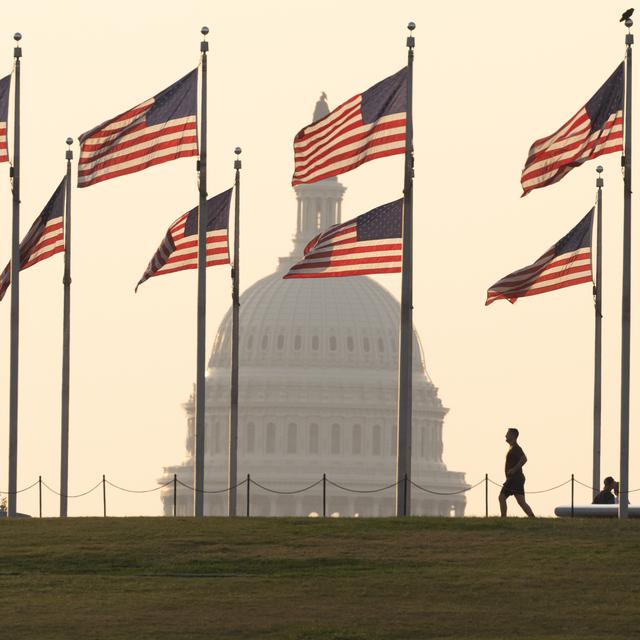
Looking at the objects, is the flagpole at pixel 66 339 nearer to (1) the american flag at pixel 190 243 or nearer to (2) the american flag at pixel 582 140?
(1) the american flag at pixel 190 243

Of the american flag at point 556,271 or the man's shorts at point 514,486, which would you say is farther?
the american flag at point 556,271

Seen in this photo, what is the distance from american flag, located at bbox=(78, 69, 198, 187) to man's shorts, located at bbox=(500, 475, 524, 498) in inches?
471

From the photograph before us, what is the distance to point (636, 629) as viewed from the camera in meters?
41.8

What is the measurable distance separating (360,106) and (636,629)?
2195 cm

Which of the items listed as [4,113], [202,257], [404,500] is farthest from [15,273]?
[404,500]

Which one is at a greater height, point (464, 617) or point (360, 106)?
point (360, 106)

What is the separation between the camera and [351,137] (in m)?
60.8

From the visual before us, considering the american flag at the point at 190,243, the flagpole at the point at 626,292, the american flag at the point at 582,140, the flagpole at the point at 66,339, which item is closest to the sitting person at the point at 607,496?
the flagpole at the point at 626,292

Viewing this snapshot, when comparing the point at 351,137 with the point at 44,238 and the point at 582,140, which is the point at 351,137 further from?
the point at 44,238

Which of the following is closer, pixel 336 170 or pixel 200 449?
pixel 336 170

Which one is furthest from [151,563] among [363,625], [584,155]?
[584,155]

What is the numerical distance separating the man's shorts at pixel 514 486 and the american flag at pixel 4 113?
16336mm

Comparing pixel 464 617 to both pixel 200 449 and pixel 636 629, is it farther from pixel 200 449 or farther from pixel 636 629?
pixel 200 449

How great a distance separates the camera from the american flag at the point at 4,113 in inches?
2603
